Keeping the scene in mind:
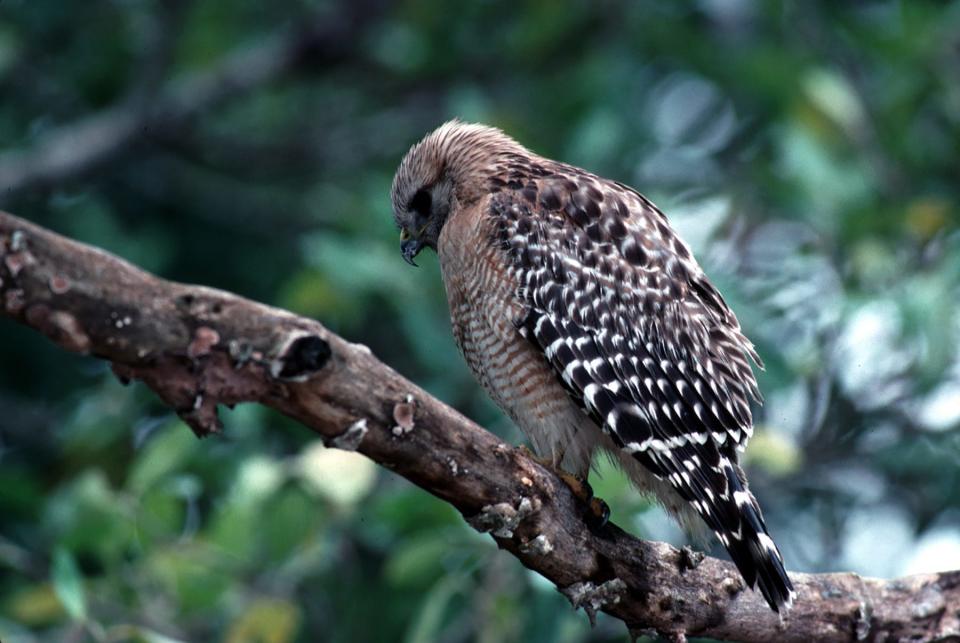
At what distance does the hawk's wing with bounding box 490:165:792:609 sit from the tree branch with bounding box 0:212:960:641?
205 mm

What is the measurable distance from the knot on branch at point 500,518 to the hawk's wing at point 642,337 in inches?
23.8

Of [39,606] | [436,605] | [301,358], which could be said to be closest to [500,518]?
[301,358]

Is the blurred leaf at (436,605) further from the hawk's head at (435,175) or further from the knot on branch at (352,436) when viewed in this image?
the knot on branch at (352,436)

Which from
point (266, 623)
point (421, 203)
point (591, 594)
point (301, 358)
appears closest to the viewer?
point (301, 358)

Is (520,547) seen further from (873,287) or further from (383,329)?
(383,329)

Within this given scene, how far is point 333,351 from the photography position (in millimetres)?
2672

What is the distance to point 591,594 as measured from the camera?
343cm

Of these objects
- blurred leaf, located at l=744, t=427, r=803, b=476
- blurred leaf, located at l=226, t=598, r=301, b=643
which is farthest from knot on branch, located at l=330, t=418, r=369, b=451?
blurred leaf, located at l=744, t=427, r=803, b=476

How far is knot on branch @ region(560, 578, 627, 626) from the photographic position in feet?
11.2

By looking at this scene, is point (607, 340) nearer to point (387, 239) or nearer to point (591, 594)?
point (591, 594)

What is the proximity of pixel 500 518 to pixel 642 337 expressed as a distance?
110 centimetres

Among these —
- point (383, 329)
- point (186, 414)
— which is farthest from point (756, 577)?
point (383, 329)

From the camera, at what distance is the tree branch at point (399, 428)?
241 centimetres

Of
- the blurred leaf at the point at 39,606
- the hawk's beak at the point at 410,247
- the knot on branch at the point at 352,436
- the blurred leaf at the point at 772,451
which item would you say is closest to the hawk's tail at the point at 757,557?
the blurred leaf at the point at 772,451
